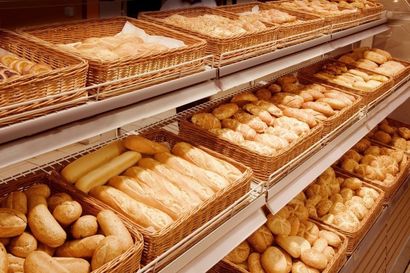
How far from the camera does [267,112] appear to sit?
2473mm

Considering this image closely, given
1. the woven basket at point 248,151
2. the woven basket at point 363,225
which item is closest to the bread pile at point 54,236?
the woven basket at point 248,151

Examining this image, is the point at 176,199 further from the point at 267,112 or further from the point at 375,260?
the point at 375,260

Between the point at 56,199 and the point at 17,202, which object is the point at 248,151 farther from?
the point at 17,202

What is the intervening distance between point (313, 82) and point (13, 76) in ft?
7.65

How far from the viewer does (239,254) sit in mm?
2273

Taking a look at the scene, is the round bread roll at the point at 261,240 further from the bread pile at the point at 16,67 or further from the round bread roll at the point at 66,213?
the bread pile at the point at 16,67

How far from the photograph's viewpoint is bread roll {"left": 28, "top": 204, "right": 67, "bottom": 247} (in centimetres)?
128

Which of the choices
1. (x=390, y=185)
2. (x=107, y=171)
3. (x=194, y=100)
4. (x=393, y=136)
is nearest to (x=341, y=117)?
(x=390, y=185)

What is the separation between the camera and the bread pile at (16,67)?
120cm

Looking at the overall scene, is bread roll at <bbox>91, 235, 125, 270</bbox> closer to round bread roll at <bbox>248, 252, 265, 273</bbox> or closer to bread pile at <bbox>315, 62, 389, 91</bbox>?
round bread roll at <bbox>248, 252, 265, 273</bbox>

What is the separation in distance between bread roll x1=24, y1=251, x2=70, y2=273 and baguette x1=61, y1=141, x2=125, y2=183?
420mm

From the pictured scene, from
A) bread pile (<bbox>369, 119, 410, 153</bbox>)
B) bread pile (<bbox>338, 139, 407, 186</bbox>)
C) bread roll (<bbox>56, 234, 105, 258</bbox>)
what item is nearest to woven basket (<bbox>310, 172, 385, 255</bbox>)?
bread pile (<bbox>338, 139, 407, 186</bbox>)

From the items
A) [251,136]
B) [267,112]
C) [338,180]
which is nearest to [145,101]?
[251,136]

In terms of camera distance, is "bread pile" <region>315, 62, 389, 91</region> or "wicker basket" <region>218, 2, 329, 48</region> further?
"bread pile" <region>315, 62, 389, 91</region>
